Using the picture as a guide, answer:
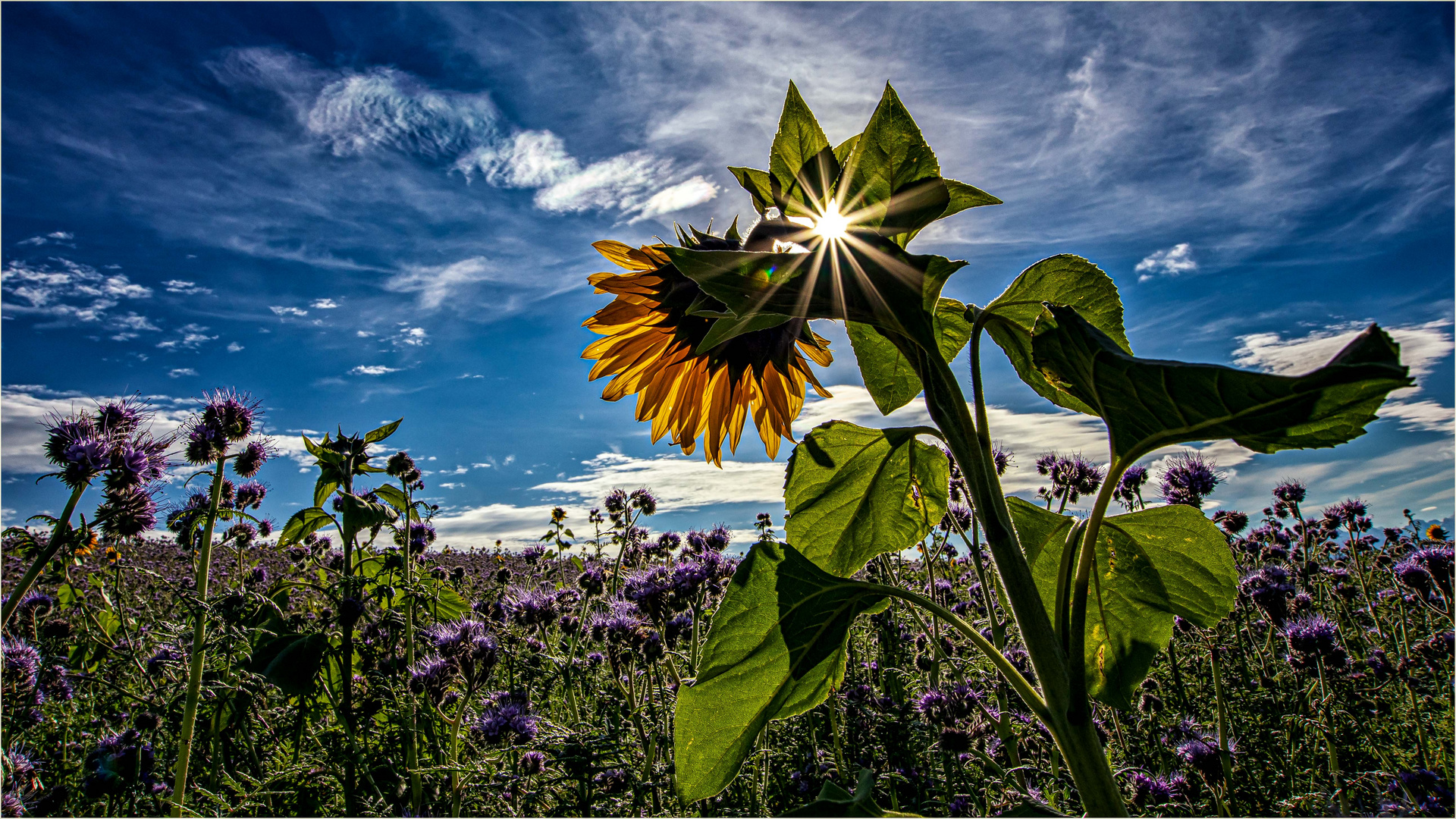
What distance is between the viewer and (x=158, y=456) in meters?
2.23

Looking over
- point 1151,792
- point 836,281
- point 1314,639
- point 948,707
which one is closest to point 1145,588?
point 836,281

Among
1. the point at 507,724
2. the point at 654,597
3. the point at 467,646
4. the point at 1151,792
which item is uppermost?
the point at 654,597

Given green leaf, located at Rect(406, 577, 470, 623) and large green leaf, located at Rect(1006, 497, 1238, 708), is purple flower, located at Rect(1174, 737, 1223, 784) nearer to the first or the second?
large green leaf, located at Rect(1006, 497, 1238, 708)

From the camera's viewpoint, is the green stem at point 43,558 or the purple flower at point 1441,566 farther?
the purple flower at point 1441,566

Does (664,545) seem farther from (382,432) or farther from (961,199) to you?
(961,199)

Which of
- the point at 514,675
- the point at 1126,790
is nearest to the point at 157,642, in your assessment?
the point at 514,675

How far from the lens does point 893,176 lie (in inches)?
20.8

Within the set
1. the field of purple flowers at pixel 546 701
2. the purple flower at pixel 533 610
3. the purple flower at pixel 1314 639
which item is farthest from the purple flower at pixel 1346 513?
the purple flower at pixel 533 610

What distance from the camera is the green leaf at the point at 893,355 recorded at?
0.75 metres

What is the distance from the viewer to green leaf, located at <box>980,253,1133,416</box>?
65 cm

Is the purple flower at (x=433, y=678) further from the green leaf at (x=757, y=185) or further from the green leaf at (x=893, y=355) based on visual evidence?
the green leaf at (x=757, y=185)

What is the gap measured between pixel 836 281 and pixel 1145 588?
1.50 ft

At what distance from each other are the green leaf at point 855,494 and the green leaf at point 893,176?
254 millimetres

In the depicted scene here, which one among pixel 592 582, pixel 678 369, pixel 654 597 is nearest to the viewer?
pixel 678 369
